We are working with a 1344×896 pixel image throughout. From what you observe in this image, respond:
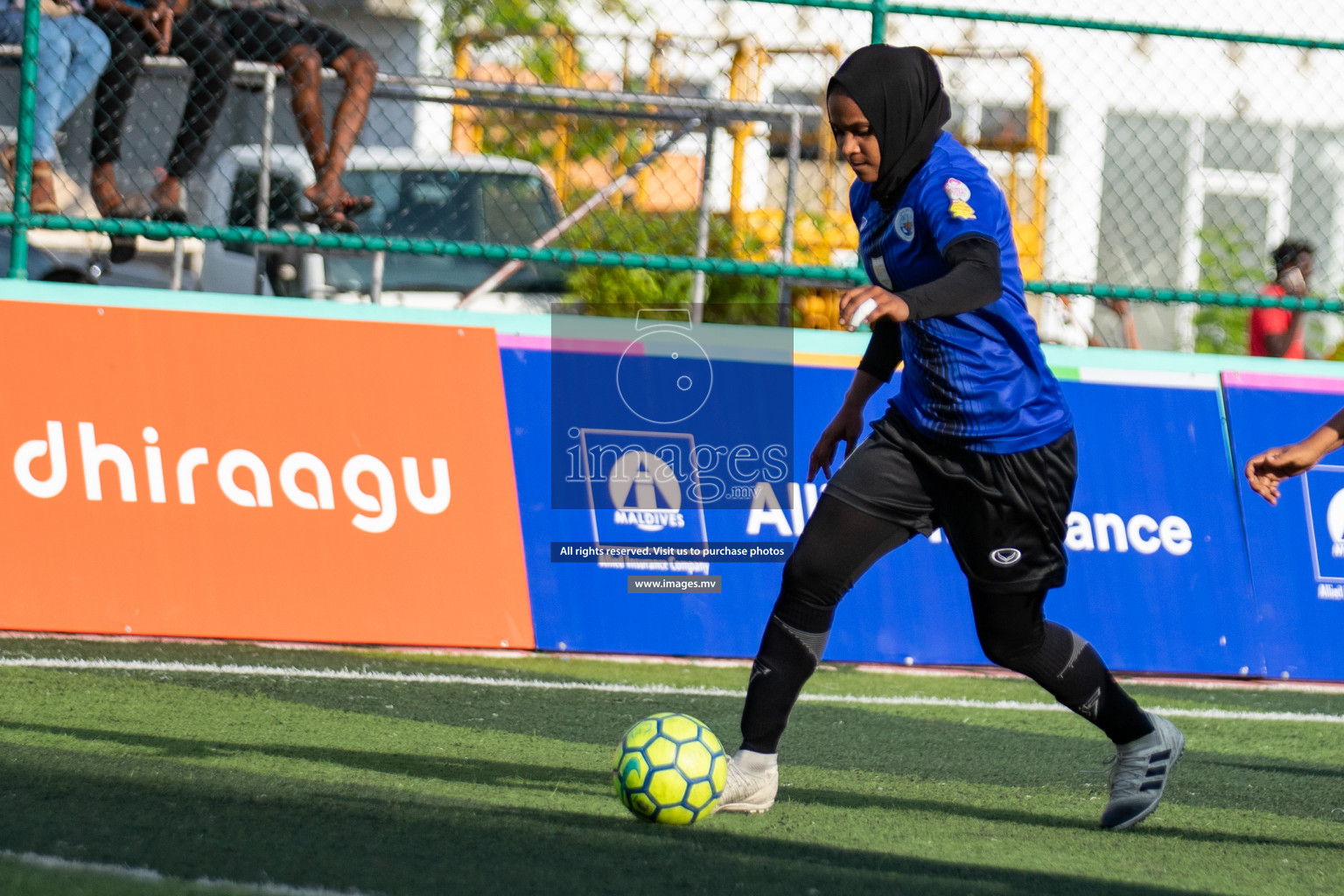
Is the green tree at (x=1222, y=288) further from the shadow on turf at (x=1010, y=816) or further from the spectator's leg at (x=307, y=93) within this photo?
the shadow on turf at (x=1010, y=816)

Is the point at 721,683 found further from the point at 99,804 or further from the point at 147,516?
the point at 99,804

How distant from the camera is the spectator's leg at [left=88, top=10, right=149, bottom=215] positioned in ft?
21.8

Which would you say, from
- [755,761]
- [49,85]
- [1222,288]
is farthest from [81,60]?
[1222,288]

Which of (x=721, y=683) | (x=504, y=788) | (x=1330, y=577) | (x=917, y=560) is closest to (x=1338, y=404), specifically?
(x=1330, y=577)

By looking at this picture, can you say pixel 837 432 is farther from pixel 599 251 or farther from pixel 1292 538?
pixel 1292 538

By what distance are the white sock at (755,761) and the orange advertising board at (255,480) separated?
7.89ft

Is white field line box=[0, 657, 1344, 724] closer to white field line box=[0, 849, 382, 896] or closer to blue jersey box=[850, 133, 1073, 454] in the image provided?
blue jersey box=[850, 133, 1073, 454]

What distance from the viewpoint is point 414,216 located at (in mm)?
8945

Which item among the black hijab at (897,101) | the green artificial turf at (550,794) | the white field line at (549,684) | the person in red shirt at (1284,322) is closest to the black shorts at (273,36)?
the green artificial turf at (550,794)

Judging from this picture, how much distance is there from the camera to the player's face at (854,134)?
3.62m

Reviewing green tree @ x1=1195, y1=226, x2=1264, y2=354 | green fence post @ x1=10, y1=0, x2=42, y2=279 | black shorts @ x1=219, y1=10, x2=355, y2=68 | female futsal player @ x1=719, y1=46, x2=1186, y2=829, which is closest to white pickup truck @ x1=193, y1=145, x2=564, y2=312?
black shorts @ x1=219, y1=10, x2=355, y2=68

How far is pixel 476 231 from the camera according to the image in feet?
29.3

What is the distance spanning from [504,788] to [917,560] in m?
2.89

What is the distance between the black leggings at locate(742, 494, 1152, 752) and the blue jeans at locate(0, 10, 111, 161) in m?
4.09
